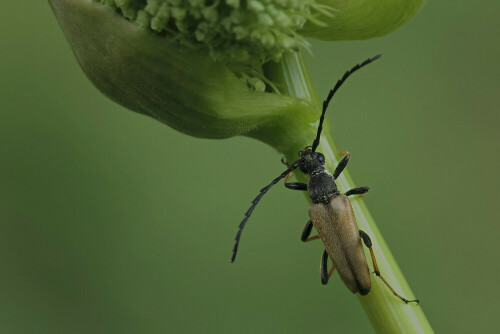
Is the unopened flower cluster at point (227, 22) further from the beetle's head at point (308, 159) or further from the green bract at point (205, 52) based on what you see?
the beetle's head at point (308, 159)

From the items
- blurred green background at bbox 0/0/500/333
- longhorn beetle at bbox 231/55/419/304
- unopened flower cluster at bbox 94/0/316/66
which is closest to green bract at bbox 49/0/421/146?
unopened flower cluster at bbox 94/0/316/66

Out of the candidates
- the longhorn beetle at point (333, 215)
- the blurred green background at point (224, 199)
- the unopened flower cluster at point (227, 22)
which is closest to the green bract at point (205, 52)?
the unopened flower cluster at point (227, 22)

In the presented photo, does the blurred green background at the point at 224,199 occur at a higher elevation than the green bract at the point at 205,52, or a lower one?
higher

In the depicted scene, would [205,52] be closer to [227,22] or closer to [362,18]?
[227,22]

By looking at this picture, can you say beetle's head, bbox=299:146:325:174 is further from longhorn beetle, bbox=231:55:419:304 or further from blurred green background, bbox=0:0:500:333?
blurred green background, bbox=0:0:500:333

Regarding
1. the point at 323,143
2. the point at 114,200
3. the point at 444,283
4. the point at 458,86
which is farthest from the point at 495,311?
the point at 323,143

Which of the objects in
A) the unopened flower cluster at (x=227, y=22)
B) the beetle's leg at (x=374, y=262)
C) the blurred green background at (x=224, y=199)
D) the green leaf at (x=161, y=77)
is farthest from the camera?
the blurred green background at (x=224, y=199)
